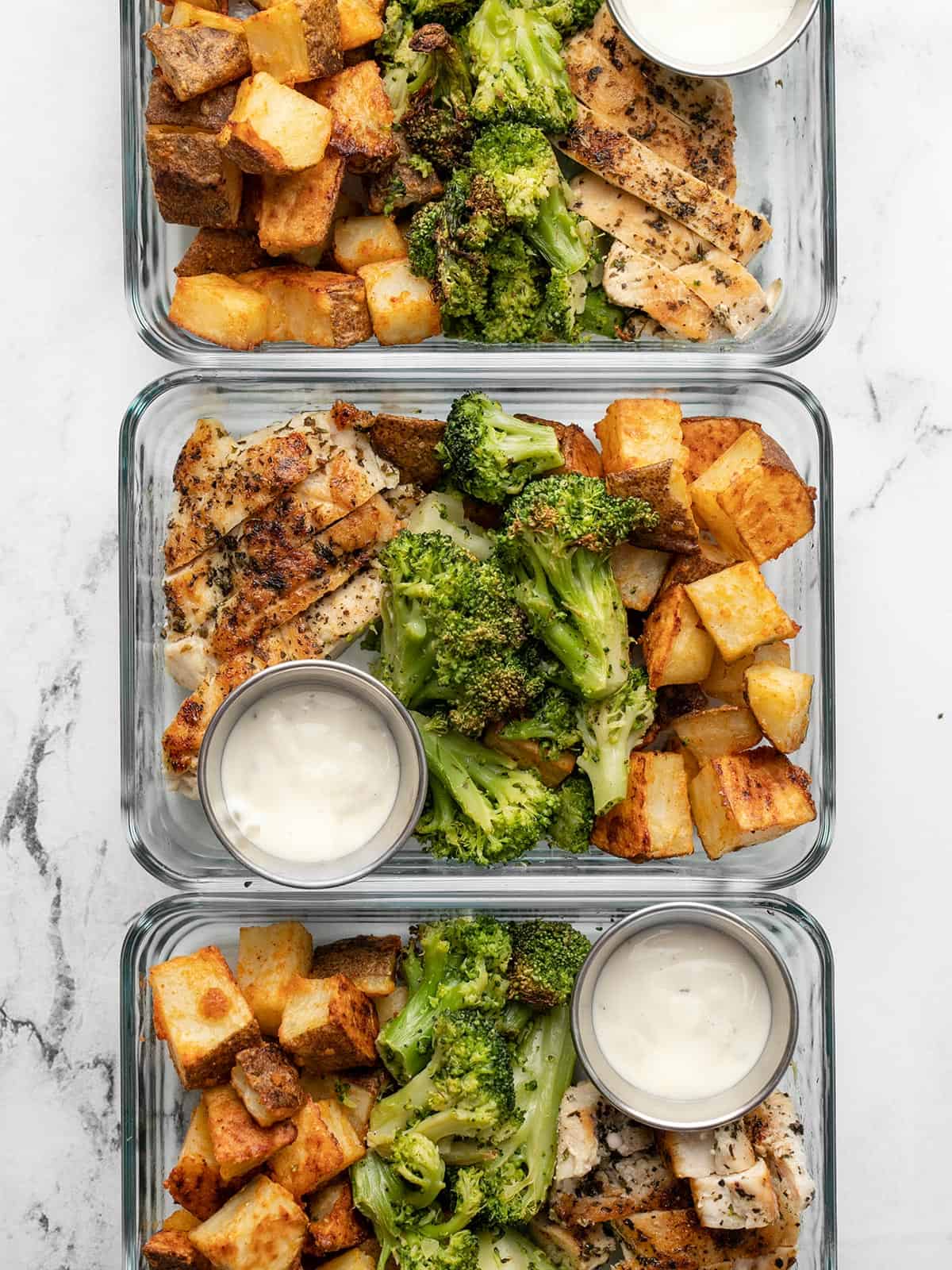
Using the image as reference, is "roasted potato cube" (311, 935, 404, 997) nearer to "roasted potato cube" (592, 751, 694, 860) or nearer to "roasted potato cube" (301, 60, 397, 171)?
"roasted potato cube" (592, 751, 694, 860)

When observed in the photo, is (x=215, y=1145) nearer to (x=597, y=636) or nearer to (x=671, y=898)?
(x=671, y=898)

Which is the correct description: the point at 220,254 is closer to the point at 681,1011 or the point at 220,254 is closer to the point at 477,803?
the point at 477,803

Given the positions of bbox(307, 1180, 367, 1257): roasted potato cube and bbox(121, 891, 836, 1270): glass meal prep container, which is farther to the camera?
bbox(121, 891, 836, 1270): glass meal prep container

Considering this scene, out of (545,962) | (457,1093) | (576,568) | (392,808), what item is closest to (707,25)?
(576,568)

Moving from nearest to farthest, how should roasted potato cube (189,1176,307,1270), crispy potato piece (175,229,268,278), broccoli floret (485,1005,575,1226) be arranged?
roasted potato cube (189,1176,307,1270), broccoli floret (485,1005,575,1226), crispy potato piece (175,229,268,278)

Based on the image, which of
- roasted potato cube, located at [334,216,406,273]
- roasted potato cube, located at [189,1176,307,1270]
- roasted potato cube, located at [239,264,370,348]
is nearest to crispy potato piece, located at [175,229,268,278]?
roasted potato cube, located at [239,264,370,348]

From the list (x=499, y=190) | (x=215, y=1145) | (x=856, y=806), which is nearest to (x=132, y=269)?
(x=499, y=190)
